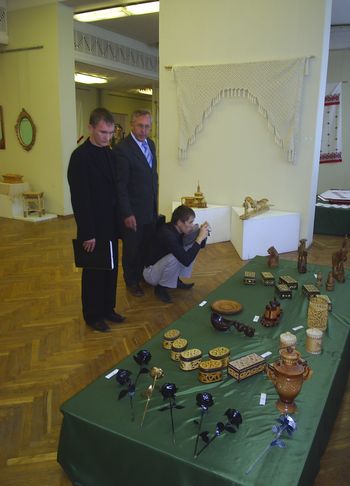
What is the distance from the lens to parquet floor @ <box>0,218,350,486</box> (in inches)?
67.0

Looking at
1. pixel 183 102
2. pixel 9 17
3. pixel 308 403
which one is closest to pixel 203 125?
pixel 183 102

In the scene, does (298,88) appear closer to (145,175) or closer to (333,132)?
(145,175)

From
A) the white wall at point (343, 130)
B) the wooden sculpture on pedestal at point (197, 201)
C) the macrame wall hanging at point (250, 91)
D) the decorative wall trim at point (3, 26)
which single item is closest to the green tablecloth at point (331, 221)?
the macrame wall hanging at point (250, 91)

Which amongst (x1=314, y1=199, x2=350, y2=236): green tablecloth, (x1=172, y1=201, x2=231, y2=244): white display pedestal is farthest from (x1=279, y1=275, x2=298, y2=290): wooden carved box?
(x1=314, y1=199, x2=350, y2=236): green tablecloth

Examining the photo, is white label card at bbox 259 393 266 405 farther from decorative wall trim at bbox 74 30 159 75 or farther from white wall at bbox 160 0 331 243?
decorative wall trim at bbox 74 30 159 75

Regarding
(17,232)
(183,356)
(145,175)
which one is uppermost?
(145,175)

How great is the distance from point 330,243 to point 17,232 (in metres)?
3.98

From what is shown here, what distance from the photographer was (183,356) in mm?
1665

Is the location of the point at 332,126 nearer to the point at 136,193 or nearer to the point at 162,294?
the point at 136,193

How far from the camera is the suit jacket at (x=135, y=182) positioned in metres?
3.05

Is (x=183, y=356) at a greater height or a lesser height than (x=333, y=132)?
lesser

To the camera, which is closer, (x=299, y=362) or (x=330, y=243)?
(x=299, y=362)

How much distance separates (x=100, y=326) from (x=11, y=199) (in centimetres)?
445

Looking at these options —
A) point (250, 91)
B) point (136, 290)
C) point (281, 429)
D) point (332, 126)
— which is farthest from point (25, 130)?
point (281, 429)
